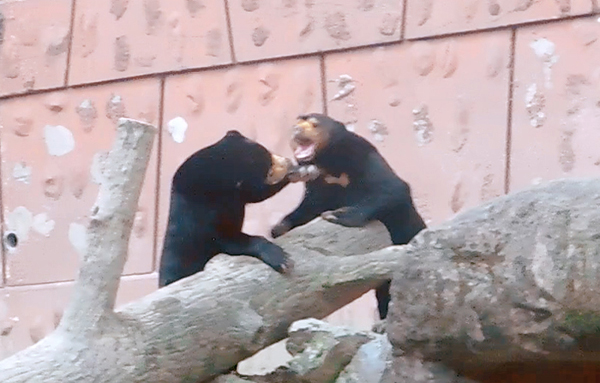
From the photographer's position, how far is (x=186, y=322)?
7.99 feet

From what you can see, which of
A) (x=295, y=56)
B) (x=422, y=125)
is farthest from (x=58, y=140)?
(x=422, y=125)

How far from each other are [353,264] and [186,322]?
0.54m

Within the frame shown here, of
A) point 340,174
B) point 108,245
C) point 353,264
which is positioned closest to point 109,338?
point 108,245

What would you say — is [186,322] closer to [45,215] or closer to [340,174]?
[340,174]

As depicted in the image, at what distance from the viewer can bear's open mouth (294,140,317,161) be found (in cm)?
330

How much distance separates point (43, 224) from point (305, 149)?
7.72 feet

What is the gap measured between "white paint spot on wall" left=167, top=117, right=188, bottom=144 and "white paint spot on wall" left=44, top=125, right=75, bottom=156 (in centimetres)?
63

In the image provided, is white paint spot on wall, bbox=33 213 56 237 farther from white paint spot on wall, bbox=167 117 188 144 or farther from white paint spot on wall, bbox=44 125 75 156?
white paint spot on wall, bbox=167 117 188 144

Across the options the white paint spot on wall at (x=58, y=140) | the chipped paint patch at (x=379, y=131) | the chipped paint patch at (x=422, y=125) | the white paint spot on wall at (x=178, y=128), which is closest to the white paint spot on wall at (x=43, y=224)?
the white paint spot on wall at (x=58, y=140)

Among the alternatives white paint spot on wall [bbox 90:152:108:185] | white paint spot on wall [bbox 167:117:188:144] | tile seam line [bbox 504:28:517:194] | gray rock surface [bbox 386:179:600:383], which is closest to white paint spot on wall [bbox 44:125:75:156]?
white paint spot on wall [bbox 90:152:108:185]

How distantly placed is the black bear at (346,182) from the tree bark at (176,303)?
10.1 inches

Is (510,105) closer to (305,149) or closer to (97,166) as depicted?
(305,149)

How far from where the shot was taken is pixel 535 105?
13.5ft

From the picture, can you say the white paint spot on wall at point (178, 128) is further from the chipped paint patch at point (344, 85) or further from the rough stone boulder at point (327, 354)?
the rough stone boulder at point (327, 354)
